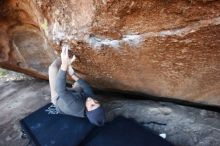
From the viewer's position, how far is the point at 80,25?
10.4 feet

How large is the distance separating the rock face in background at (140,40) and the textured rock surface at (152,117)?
28 cm

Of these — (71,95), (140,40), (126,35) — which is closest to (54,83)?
(71,95)

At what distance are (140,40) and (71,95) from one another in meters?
1.41

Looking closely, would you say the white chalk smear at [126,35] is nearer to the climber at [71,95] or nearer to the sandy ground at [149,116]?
the climber at [71,95]

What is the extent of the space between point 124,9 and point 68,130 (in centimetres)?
205

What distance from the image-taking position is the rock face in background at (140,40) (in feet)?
8.38

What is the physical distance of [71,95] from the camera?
3918 mm

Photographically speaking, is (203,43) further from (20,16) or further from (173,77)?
(20,16)

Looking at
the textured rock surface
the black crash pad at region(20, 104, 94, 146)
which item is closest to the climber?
the black crash pad at region(20, 104, 94, 146)

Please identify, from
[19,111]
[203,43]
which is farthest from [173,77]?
[19,111]

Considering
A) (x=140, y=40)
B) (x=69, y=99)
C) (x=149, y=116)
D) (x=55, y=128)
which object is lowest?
(x=55, y=128)

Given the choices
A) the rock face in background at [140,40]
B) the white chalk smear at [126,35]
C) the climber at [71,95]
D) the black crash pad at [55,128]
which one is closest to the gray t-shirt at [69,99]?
the climber at [71,95]

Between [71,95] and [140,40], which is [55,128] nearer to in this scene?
[71,95]

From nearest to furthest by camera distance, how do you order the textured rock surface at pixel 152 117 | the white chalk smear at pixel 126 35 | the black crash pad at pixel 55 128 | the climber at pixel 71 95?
the white chalk smear at pixel 126 35
the textured rock surface at pixel 152 117
the climber at pixel 71 95
the black crash pad at pixel 55 128
